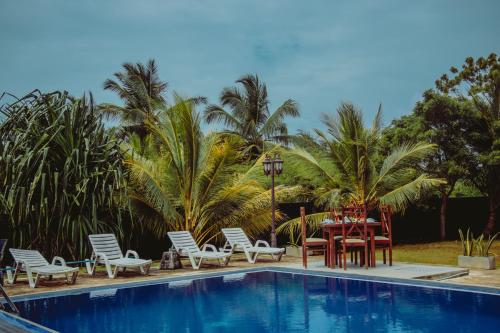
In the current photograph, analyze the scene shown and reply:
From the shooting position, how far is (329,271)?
985cm

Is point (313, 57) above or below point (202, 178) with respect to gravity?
above

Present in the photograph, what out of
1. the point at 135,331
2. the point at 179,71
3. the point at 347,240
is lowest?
the point at 135,331

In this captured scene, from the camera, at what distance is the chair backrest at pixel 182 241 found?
11445 mm

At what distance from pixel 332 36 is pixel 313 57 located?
1285mm

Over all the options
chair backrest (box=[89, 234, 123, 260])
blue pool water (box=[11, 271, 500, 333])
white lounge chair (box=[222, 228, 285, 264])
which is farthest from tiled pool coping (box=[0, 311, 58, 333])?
white lounge chair (box=[222, 228, 285, 264])

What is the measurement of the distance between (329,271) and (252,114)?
60.6ft

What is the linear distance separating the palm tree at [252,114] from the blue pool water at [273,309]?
18.1 metres

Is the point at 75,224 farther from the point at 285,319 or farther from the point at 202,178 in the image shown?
the point at 285,319

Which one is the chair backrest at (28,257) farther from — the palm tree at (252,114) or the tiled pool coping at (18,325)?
the palm tree at (252,114)

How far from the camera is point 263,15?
20578 millimetres

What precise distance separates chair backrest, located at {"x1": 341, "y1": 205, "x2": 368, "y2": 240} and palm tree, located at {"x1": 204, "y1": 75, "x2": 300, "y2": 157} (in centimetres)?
1653

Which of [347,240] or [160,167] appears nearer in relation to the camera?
[347,240]

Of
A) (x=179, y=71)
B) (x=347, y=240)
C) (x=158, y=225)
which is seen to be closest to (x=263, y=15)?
(x=179, y=71)

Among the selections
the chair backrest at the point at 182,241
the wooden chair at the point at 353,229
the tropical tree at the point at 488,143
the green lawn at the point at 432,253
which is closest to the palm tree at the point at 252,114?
the tropical tree at the point at 488,143
